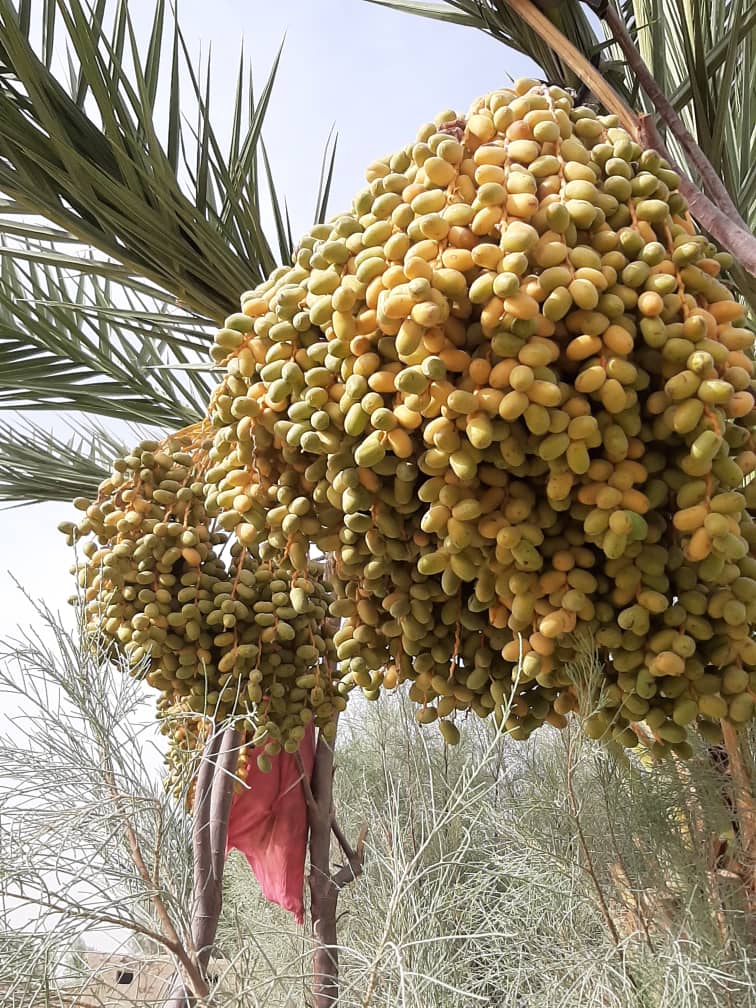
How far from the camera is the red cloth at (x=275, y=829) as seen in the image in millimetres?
1227

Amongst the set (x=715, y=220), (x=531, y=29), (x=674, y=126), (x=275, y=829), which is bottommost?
(x=275, y=829)

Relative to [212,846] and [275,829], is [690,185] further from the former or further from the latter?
[275,829]

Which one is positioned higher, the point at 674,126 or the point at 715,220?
the point at 674,126

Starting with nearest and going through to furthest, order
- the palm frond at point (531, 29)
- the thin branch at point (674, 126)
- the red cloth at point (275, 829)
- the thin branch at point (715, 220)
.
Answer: the thin branch at point (715, 220)
the thin branch at point (674, 126)
the palm frond at point (531, 29)
the red cloth at point (275, 829)

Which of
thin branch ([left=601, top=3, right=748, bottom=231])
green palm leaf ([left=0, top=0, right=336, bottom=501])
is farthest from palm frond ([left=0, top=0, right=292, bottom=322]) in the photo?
thin branch ([left=601, top=3, right=748, bottom=231])

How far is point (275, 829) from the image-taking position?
1254 mm

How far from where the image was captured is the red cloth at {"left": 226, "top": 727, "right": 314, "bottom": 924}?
123cm

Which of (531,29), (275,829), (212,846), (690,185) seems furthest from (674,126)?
(275,829)

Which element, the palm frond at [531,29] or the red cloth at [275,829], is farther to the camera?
the red cloth at [275,829]

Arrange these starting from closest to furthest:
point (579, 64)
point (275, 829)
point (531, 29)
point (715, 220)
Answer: point (715, 220)
point (579, 64)
point (531, 29)
point (275, 829)

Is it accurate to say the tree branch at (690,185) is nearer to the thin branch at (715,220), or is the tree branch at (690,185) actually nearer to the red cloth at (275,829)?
the thin branch at (715,220)

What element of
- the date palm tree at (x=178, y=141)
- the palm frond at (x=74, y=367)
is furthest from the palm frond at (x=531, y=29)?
the palm frond at (x=74, y=367)

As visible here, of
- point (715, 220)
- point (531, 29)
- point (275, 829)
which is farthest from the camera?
point (275, 829)

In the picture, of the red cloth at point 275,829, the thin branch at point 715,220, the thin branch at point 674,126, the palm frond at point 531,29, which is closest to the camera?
the thin branch at point 715,220
